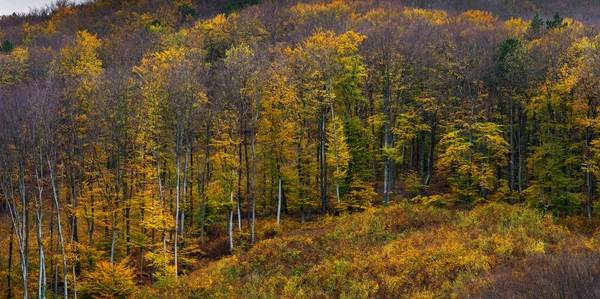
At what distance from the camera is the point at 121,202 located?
27.6m

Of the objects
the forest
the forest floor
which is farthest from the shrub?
the forest floor

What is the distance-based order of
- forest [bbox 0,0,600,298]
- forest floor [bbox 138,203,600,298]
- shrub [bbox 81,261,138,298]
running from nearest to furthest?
forest floor [bbox 138,203,600,298], forest [bbox 0,0,600,298], shrub [bbox 81,261,138,298]

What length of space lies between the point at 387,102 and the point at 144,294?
67.7ft

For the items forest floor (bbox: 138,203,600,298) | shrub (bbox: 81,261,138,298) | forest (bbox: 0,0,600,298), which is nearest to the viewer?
forest floor (bbox: 138,203,600,298)

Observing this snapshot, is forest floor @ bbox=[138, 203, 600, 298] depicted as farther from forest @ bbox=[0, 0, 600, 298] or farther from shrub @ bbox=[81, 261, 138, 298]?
shrub @ bbox=[81, 261, 138, 298]

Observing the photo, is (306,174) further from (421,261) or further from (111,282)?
(421,261)

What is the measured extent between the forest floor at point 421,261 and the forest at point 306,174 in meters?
0.12

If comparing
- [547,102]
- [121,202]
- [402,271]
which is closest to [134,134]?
[121,202]

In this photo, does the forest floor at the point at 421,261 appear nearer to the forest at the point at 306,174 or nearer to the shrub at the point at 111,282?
the forest at the point at 306,174

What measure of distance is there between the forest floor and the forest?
117 millimetres

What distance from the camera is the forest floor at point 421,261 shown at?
12.6 metres

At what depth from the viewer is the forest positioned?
19.5 metres

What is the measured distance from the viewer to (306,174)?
33.9 m

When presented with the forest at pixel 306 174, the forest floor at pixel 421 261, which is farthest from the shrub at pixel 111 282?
the forest floor at pixel 421 261
